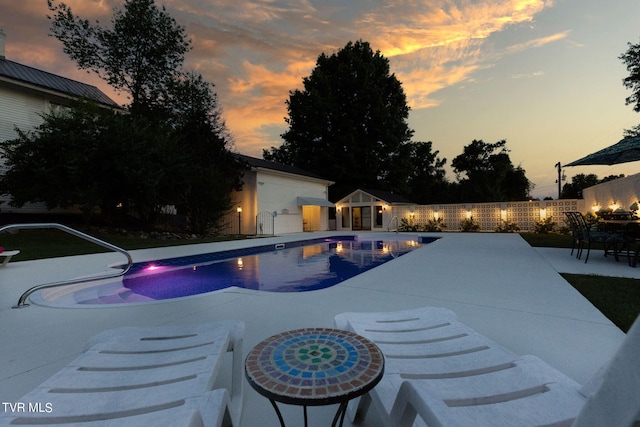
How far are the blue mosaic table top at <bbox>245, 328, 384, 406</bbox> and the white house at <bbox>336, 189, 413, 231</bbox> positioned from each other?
19728 millimetres

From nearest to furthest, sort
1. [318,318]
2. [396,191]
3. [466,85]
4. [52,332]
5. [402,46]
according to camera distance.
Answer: [52,332] < [318,318] < [402,46] < [466,85] < [396,191]

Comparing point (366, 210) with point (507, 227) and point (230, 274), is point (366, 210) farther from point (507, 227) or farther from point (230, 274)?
point (230, 274)

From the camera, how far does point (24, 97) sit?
14.1 m

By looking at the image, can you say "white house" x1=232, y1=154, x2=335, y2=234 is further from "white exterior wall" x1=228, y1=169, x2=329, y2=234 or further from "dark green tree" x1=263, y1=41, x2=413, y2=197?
"dark green tree" x1=263, y1=41, x2=413, y2=197

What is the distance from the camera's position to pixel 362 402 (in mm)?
1643

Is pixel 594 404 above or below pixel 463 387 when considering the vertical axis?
above

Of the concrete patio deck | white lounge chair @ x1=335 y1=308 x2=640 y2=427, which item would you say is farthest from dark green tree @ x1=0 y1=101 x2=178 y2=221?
white lounge chair @ x1=335 y1=308 x2=640 y2=427

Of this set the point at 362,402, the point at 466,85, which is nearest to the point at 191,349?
the point at 362,402

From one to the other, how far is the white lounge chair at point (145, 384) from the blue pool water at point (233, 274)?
13.2 feet

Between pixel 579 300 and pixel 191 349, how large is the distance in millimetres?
4660

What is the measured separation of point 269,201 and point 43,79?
45.2 ft

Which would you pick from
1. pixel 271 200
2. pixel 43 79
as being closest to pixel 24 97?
pixel 43 79

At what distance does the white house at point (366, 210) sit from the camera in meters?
21.0

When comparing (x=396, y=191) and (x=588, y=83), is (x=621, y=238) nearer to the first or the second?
(x=588, y=83)
